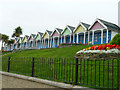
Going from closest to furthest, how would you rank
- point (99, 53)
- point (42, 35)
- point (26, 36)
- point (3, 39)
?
point (99, 53) → point (42, 35) → point (26, 36) → point (3, 39)

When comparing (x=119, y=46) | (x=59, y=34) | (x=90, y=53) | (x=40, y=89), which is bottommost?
(x=40, y=89)

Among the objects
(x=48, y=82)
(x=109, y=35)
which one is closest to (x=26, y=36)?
(x=109, y=35)

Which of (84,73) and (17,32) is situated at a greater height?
(17,32)

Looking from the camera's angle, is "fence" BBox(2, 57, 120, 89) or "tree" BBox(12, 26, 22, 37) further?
"tree" BBox(12, 26, 22, 37)

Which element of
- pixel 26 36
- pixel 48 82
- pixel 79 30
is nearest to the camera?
pixel 48 82

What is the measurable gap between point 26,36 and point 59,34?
1959 cm

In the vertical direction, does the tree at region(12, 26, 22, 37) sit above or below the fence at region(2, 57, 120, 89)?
above

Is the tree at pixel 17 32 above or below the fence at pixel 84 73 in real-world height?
above

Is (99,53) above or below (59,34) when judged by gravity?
below

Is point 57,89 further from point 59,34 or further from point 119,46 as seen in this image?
point 59,34

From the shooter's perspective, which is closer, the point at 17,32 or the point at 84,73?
the point at 84,73

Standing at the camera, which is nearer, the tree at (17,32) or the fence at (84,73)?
the fence at (84,73)

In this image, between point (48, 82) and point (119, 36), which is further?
point (119, 36)

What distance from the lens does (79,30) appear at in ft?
93.5
